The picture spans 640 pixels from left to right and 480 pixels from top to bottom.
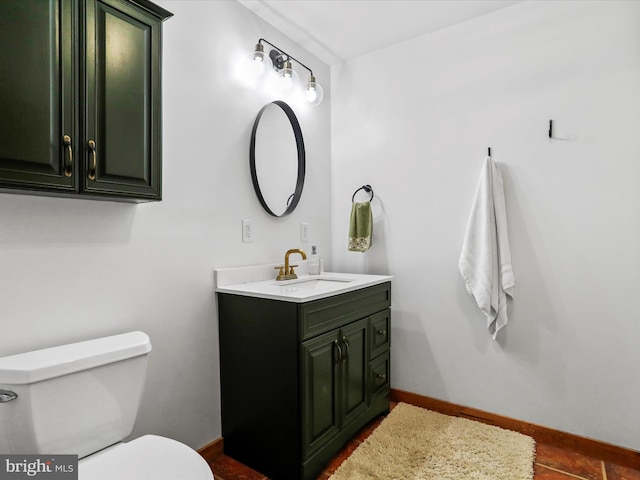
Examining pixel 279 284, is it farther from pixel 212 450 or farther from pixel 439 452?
pixel 439 452

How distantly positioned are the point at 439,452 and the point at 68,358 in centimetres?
172

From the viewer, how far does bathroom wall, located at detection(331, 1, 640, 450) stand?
1828 mm

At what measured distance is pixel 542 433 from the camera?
2.01 metres

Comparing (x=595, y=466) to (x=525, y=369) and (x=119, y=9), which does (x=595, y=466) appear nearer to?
(x=525, y=369)

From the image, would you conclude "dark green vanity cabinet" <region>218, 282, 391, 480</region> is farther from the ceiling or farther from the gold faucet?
the ceiling

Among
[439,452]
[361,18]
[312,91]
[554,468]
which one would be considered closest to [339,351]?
[439,452]

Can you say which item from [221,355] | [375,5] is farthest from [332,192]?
[221,355]

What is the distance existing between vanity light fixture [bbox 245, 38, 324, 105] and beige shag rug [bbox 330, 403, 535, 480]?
203cm

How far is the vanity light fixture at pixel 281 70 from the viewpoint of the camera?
6.57ft

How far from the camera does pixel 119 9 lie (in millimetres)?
1248

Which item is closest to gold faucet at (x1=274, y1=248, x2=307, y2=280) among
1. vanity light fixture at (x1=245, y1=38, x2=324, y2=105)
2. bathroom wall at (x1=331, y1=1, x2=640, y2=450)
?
bathroom wall at (x1=331, y1=1, x2=640, y2=450)

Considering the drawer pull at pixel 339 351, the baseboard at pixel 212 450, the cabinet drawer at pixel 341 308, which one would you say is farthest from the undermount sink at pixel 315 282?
the baseboard at pixel 212 450

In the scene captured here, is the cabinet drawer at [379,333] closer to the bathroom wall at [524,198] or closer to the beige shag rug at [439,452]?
the bathroom wall at [524,198]

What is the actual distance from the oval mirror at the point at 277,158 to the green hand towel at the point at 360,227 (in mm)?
411
